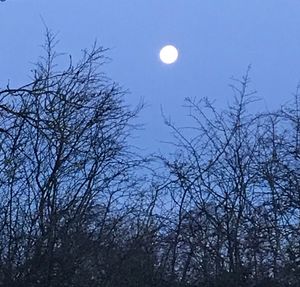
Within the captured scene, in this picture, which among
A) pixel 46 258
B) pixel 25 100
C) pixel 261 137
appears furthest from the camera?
pixel 261 137

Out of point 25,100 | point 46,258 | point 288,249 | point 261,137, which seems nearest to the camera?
point 25,100

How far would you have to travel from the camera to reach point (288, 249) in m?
11.4

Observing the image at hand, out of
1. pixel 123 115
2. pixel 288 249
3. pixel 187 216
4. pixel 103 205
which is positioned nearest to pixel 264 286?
pixel 288 249

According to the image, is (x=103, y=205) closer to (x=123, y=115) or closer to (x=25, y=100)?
(x=123, y=115)

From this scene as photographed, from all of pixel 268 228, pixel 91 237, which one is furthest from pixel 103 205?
pixel 268 228

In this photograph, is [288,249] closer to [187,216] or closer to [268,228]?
[268,228]

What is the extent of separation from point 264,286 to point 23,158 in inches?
158

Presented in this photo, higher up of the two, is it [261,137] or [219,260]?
[261,137]

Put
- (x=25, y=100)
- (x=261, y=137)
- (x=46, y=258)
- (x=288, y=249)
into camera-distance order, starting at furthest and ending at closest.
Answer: (x=261, y=137), (x=288, y=249), (x=46, y=258), (x=25, y=100)

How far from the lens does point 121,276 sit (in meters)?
10.9

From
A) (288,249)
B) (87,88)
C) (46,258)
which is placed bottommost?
(46,258)

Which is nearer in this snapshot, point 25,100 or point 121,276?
point 25,100

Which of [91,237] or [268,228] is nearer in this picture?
[91,237]

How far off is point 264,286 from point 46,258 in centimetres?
321
